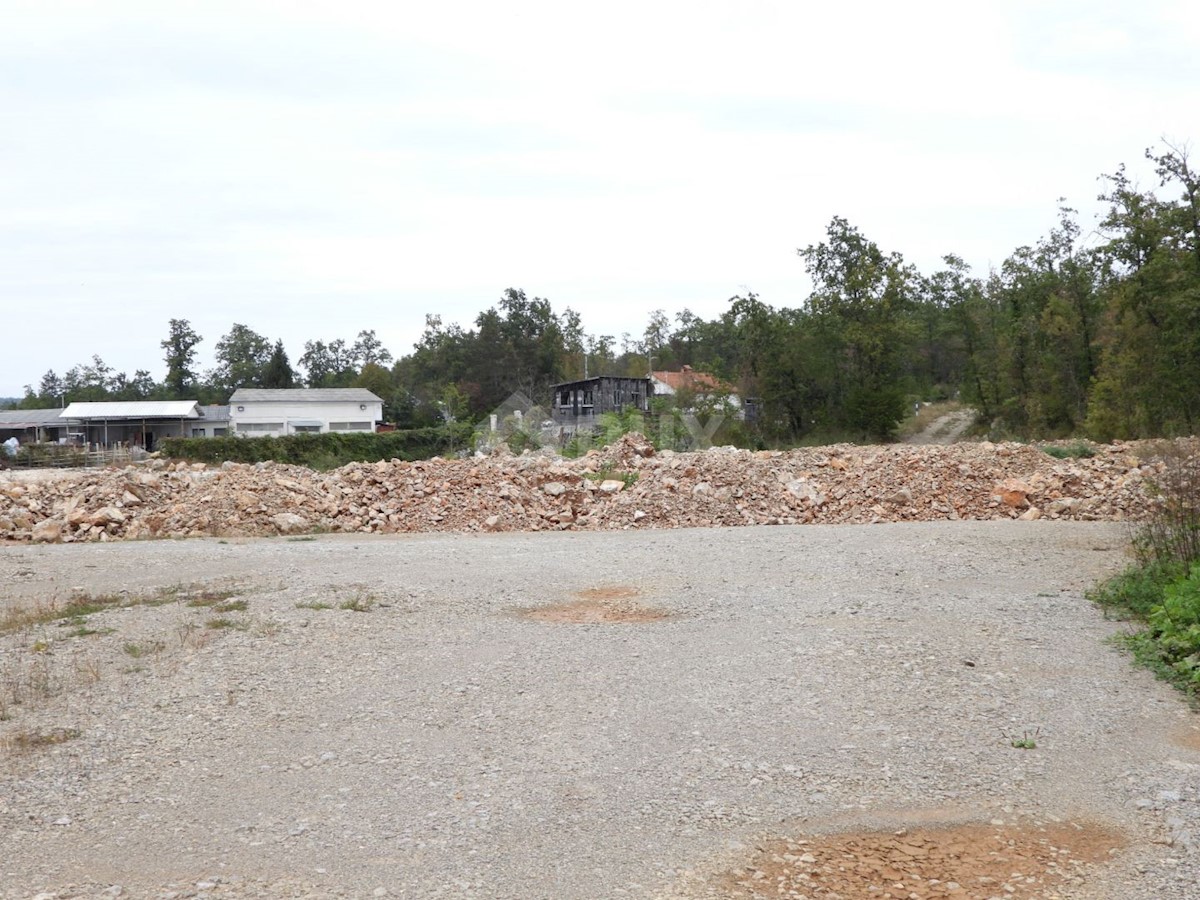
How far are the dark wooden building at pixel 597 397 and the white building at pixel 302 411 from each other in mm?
13813

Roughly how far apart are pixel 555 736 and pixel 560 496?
14372 mm

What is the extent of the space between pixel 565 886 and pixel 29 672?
4961 millimetres

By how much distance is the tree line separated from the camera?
32.4 metres

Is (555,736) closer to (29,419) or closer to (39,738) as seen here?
(39,738)

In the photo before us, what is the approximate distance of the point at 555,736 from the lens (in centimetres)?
600

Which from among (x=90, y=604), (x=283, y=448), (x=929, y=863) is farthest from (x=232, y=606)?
(x=283, y=448)

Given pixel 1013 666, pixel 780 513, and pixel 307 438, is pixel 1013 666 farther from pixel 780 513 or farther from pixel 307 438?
pixel 307 438

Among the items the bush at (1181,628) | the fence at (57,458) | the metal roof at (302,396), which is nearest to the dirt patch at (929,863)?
the bush at (1181,628)

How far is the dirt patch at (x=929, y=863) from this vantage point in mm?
4125

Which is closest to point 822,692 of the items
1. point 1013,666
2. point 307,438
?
point 1013,666

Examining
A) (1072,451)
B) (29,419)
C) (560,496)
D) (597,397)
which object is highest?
(597,397)

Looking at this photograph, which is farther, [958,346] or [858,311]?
[958,346]

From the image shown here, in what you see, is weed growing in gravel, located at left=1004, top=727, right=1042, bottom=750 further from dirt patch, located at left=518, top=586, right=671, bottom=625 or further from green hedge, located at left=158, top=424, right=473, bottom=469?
green hedge, located at left=158, top=424, right=473, bottom=469

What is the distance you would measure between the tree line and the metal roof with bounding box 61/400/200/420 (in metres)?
13.2
